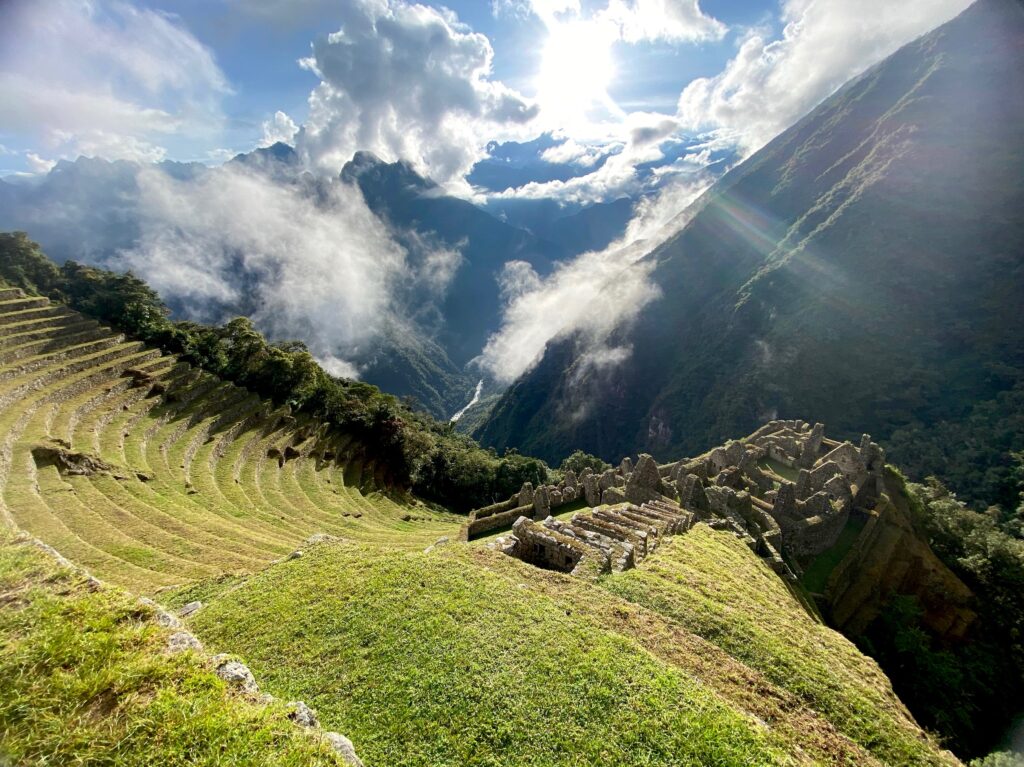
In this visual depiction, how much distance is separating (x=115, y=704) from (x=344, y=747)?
2.91m

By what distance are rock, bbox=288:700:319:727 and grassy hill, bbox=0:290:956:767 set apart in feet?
1.97

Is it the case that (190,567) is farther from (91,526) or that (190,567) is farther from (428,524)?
(428,524)

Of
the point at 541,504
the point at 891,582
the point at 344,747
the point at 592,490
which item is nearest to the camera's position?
the point at 344,747

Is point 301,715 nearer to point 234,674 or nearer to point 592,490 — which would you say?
point 234,674

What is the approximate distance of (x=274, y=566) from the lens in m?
12.4

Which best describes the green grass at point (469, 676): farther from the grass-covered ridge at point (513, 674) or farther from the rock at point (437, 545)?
the rock at point (437, 545)

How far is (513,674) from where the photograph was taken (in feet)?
24.5

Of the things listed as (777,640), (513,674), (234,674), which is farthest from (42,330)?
(777,640)

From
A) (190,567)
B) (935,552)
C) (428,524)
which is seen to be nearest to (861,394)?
(935,552)

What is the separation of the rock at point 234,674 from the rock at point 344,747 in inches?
58.1

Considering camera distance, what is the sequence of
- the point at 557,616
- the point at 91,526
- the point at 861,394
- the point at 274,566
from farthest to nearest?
the point at 861,394 < the point at 91,526 < the point at 274,566 < the point at 557,616

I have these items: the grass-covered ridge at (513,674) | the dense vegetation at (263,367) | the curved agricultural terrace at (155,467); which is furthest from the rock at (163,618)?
the dense vegetation at (263,367)

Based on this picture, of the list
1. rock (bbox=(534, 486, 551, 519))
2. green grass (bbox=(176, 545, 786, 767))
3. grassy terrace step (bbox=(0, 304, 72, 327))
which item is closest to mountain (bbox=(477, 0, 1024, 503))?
rock (bbox=(534, 486, 551, 519))

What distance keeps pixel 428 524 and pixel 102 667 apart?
101 ft
